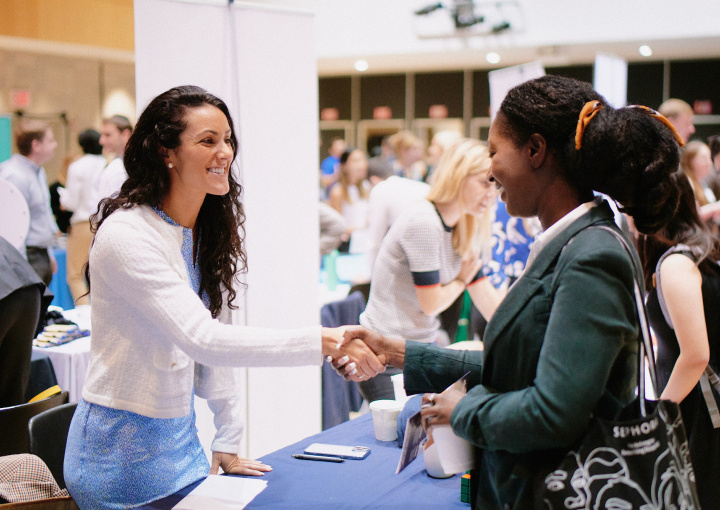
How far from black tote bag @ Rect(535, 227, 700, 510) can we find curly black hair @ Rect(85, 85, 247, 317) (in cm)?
101

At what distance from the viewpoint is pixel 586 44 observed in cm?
1004

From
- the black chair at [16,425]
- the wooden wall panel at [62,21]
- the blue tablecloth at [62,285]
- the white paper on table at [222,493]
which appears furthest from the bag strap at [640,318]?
the blue tablecloth at [62,285]

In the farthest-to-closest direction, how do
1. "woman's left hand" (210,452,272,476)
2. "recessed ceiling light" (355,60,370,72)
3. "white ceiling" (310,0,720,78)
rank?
1. "recessed ceiling light" (355,60,370,72)
2. "white ceiling" (310,0,720,78)
3. "woman's left hand" (210,452,272,476)

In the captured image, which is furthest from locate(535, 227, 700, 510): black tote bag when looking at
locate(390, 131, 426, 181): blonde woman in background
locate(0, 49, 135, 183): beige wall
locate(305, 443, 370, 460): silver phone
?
locate(0, 49, 135, 183): beige wall

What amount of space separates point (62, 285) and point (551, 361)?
23.0 ft

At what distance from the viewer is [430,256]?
270cm

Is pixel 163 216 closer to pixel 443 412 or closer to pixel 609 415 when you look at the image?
pixel 443 412

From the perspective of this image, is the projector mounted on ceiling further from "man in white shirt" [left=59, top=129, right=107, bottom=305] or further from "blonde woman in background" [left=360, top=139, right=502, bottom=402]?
"blonde woman in background" [left=360, top=139, right=502, bottom=402]

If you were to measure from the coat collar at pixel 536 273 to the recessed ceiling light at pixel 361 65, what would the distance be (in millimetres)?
11247

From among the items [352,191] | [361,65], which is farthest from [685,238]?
[361,65]

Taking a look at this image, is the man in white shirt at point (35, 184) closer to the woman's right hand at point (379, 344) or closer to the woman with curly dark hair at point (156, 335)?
the woman with curly dark hair at point (156, 335)

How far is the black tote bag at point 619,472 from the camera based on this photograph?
1.08 metres

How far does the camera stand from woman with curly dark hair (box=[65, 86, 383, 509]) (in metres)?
1.48

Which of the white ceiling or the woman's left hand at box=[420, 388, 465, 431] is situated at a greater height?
the white ceiling
